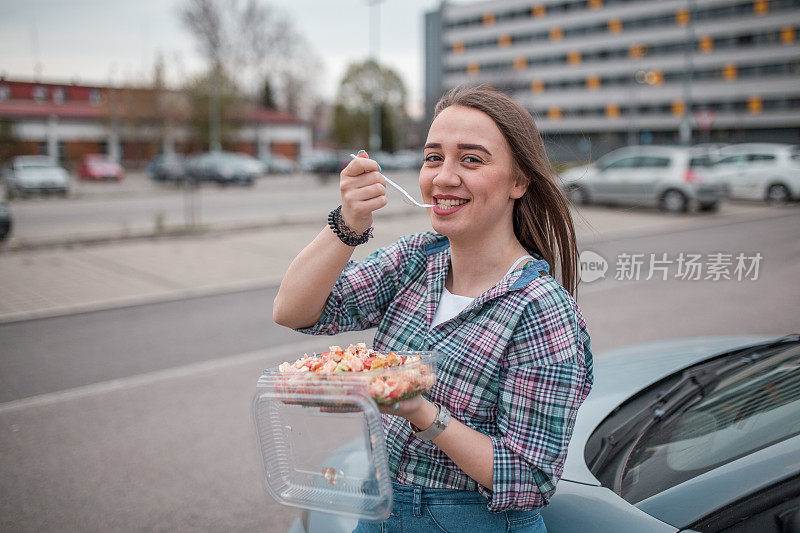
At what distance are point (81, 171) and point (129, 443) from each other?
37.5 meters

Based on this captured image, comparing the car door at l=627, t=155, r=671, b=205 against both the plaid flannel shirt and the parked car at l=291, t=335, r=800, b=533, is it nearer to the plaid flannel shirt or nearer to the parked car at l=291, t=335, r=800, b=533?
the parked car at l=291, t=335, r=800, b=533

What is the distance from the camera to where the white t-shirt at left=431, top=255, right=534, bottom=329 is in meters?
1.72

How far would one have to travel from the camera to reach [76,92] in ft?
130

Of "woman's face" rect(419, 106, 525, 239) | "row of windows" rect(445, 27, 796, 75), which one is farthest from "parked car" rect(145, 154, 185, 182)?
"row of windows" rect(445, 27, 796, 75)

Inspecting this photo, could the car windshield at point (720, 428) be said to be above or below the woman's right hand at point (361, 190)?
below

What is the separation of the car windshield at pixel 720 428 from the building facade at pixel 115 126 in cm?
3637

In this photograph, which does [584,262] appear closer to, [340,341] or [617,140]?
[340,341]

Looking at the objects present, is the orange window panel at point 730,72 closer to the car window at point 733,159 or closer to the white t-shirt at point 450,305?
the car window at point 733,159

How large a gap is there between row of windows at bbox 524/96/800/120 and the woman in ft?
162

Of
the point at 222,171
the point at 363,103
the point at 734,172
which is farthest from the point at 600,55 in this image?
the point at 734,172

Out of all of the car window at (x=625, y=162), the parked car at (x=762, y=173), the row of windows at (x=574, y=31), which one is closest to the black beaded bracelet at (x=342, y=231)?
the car window at (x=625, y=162)

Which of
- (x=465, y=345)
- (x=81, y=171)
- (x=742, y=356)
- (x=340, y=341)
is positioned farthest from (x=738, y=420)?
(x=81, y=171)

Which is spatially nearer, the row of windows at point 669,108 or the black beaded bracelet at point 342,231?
the black beaded bracelet at point 342,231

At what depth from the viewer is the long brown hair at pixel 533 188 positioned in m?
1.67
